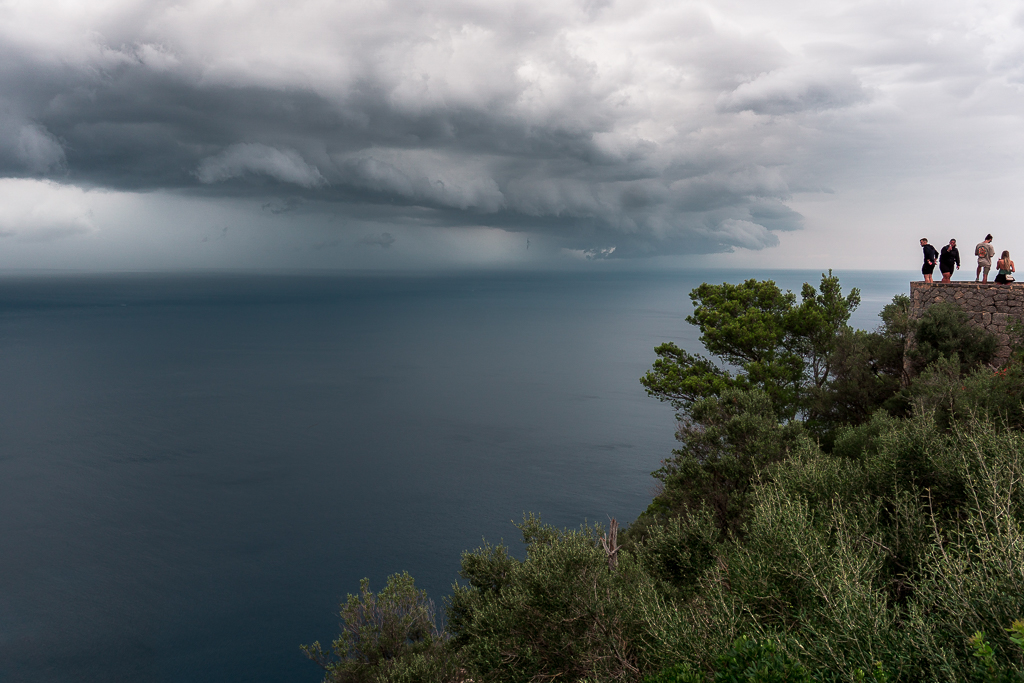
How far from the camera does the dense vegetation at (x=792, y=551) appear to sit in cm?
822

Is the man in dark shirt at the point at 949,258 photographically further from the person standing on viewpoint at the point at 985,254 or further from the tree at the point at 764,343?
the tree at the point at 764,343

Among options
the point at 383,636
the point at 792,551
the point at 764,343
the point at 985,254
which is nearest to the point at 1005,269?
the point at 985,254

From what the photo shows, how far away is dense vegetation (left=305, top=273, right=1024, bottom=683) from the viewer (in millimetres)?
8219

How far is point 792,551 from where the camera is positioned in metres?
11.3

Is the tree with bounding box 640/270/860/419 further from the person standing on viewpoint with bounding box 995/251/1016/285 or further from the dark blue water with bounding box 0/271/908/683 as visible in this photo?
the dark blue water with bounding box 0/271/908/683

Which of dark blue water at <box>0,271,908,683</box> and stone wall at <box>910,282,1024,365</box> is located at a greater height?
stone wall at <box>910,282,1024,365</box>

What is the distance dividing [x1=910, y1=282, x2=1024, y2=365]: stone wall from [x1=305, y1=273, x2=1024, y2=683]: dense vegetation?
0.69m

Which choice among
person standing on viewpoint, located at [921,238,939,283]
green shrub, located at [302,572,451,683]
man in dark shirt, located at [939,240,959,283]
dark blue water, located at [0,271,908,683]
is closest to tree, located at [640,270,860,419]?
person standing on viewpoint, located at [921,238,939,283]

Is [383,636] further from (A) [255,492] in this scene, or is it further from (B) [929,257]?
(A) [255,492]

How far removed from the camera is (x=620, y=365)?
157125 mm

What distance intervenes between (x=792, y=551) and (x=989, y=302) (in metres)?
21.9

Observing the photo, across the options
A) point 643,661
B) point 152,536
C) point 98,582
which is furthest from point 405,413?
point 643,661

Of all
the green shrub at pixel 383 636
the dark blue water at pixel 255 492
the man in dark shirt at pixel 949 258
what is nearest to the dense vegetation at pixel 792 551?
the green shrub at pixel 383 636

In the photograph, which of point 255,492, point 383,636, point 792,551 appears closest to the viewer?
point 792,551
